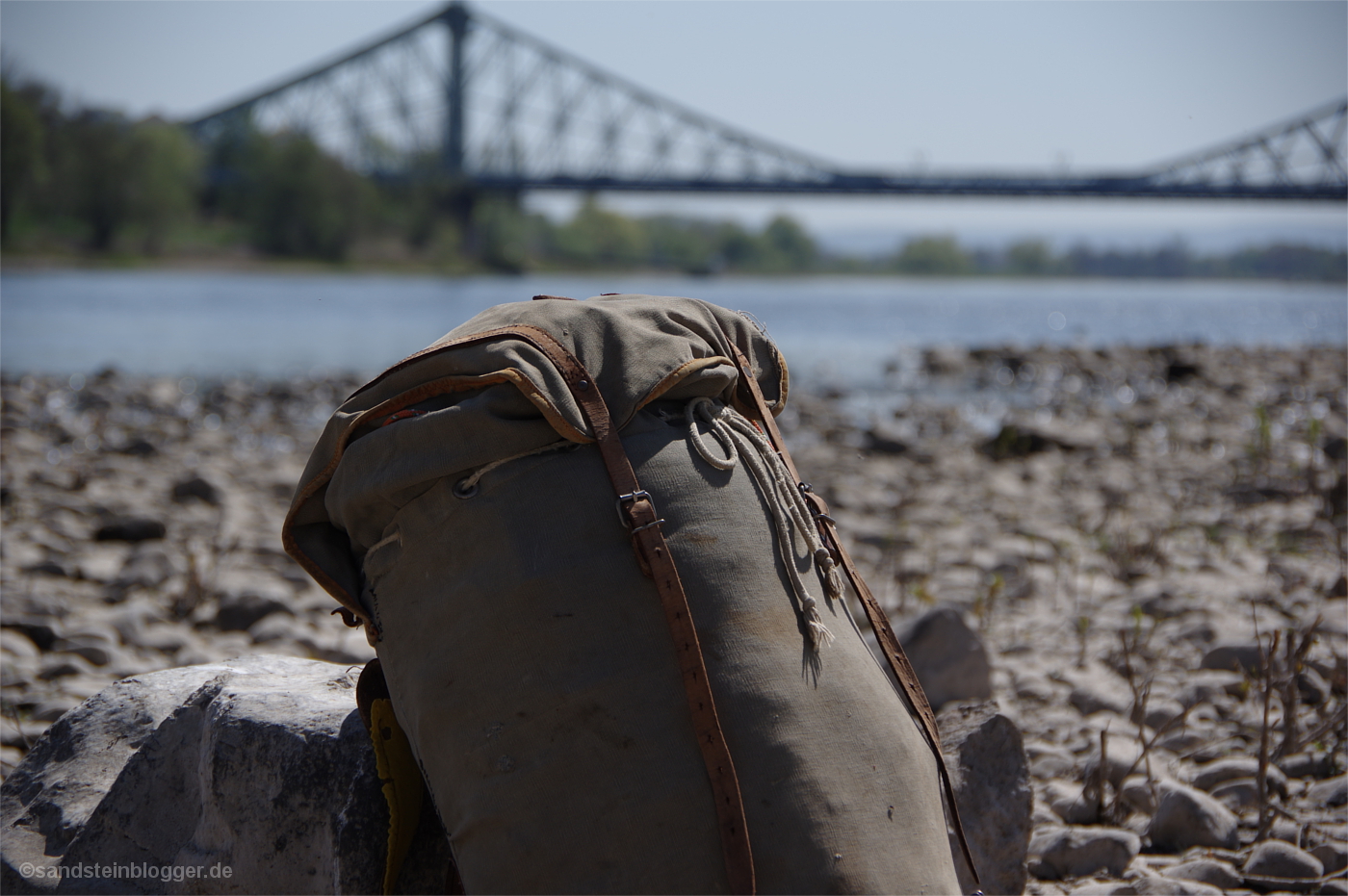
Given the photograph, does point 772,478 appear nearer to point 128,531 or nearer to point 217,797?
point 217,797

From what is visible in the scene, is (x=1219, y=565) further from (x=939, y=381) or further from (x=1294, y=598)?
(x=939, y=381)

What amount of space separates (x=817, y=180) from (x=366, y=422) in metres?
32.7

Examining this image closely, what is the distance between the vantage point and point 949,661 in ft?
7.83

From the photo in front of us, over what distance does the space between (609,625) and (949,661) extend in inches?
57.4

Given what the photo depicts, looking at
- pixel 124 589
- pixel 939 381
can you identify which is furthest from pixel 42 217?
pixel 124 589

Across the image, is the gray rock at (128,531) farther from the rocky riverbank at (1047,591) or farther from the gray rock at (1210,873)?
the gray rock at (1210,873)

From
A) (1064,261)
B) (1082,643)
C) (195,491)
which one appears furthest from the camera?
(1064,261)

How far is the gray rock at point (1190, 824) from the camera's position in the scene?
→ 1830mm

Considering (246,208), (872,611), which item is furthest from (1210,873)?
(246,208)

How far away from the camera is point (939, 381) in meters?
12.5

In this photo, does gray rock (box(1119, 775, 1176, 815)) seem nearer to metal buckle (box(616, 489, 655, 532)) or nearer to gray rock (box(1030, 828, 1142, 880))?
gray rock (box(1030, 828, 1142, 880))

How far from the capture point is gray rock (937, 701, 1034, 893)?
5.26 ft

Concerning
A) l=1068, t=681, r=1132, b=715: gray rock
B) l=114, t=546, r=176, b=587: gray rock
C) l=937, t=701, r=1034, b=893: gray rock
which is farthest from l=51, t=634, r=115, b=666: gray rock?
l=1068, t=681, r=1132, b=715: gray rock

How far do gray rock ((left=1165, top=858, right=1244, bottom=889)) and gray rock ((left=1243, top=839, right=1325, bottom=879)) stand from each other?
0.13ft
